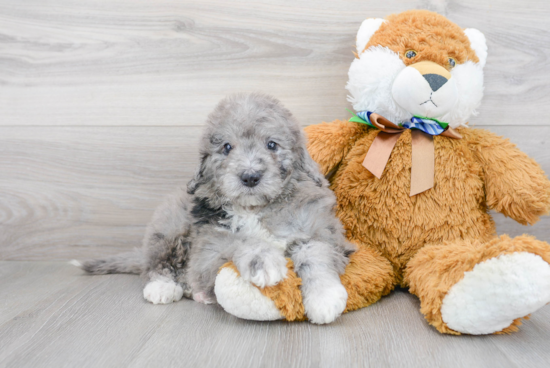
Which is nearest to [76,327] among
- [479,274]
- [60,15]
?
[479,274]

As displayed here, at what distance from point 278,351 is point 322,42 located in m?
1.37

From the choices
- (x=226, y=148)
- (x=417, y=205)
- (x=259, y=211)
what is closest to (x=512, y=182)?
(x=417, y=205)

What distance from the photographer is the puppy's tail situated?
1.89 m

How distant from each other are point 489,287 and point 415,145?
22.7 inches

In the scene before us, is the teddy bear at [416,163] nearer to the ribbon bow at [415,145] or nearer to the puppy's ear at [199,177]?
the ribbon bow at [415,145]

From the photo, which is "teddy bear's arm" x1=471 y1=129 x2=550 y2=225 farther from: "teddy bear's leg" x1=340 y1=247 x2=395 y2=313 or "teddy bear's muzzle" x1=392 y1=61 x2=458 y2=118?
"teddy bear's leg" x1=340 y1=247 x2=395 y2=313

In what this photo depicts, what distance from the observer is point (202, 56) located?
2.03 m

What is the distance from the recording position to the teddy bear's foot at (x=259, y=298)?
4.16 feet

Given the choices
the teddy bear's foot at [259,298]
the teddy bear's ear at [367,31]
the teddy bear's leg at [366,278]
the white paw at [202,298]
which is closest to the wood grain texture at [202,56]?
the teddy bear's ear at [367,31]

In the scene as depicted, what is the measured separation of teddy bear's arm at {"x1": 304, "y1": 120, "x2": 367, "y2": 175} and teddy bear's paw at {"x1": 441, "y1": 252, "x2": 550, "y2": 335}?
2.14ft

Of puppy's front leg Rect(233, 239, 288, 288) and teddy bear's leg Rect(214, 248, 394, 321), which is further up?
puppy's front leg Rect(233, 239, 288, 288)

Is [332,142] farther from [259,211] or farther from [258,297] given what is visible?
[258,297]

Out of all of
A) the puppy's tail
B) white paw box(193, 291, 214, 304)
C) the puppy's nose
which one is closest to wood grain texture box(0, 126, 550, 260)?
the puppy's tail

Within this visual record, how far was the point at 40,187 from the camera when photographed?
2.13 metres
